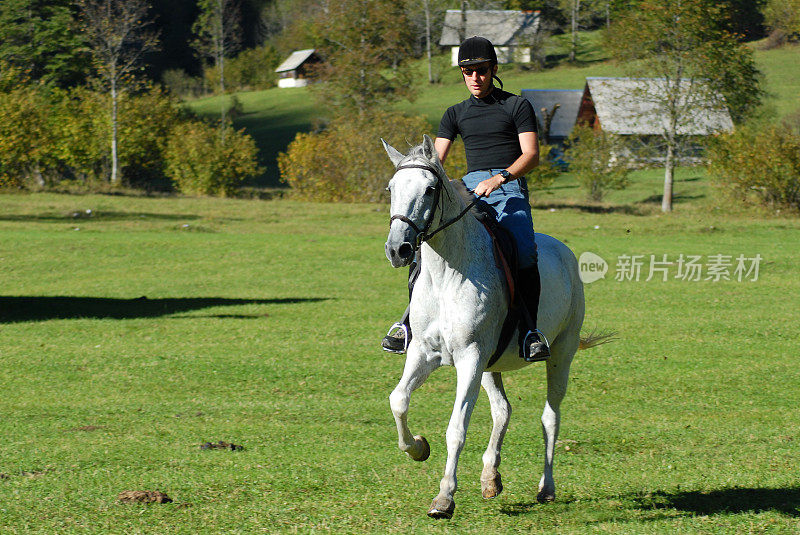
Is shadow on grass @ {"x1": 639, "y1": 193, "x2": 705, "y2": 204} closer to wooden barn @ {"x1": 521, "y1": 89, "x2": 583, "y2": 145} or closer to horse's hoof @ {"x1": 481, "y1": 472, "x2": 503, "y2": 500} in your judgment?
wooden barn @ {"x1": 521, "y1": 89, "x2": 583, "y2": 145}

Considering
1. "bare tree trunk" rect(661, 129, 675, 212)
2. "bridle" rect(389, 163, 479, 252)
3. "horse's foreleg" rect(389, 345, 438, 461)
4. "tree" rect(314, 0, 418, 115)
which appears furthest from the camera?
"tree" rect(314, 0, 418, 115)

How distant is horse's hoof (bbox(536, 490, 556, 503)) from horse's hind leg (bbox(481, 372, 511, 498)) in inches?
21.1

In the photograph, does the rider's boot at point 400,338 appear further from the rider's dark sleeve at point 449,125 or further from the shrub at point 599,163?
the shrub at point 599,163

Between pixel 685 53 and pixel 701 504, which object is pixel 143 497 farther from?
pixel 685 53

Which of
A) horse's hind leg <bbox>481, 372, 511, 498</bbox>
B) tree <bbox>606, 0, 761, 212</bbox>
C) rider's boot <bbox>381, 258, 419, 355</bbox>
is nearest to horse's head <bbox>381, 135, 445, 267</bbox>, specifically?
rider's boot <bbox>381, 258, 419, 355</bbox>

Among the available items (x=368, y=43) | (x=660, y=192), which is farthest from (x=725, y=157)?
(x=368, y=43)

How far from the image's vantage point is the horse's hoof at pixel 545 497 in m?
8.27

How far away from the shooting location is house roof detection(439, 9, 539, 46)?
358 feet

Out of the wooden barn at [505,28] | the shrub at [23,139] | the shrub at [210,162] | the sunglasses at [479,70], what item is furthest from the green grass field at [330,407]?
the wooden barn at [505,28]

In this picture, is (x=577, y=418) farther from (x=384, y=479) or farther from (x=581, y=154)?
(x=581, y=154)

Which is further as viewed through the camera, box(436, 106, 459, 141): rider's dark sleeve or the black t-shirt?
box(436, 106, 459, 141): rider's dark sleeve

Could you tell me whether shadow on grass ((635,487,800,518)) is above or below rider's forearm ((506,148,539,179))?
below

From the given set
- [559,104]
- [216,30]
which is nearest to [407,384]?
[559,104]

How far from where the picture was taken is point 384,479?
902 cm
